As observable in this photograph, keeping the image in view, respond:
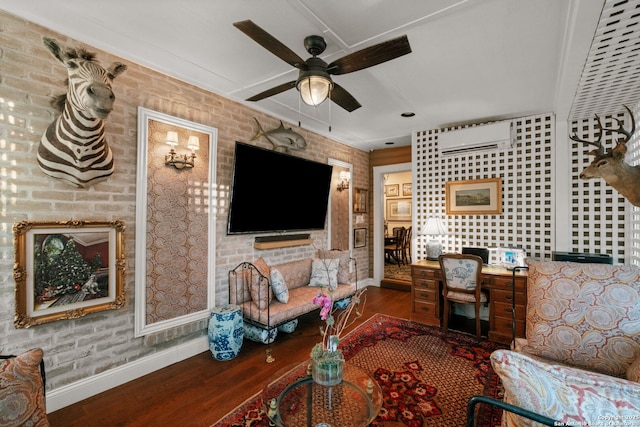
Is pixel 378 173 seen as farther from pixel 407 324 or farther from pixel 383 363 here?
pixel 383 363

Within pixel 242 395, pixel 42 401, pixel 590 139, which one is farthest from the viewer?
pixel 590 139

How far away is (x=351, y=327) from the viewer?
136 inches

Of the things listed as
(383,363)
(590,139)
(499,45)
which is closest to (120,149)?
(383,363)

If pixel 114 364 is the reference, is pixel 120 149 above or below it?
above

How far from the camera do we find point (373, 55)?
5.56ft

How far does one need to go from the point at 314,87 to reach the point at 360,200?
3.71m

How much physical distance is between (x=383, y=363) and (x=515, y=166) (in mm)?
3054

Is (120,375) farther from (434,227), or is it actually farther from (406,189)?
(406,189)

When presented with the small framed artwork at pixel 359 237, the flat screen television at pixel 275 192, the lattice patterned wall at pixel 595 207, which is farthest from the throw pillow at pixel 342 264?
the lattice patterned wall at pixel 595 207

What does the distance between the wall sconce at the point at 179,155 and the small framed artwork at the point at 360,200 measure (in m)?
3.16

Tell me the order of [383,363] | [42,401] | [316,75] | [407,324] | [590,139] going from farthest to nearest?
1. [407,324]
2. [590,139]
3. [383,363]
4. [316,75]
5. [42,401]

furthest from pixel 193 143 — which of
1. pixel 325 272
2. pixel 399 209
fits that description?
pixel 399 209

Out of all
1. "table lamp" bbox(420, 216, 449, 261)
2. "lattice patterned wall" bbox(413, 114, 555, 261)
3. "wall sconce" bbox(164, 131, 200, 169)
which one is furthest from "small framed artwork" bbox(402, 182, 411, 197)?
"wall sconce" bbox(164, 131, 200, 169)

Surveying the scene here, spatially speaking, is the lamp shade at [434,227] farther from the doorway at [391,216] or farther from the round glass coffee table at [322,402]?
the round glass coffee table at [322,402]
